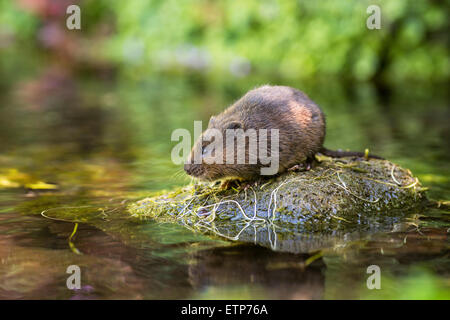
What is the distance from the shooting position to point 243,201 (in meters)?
6.37

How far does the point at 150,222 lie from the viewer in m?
6.42

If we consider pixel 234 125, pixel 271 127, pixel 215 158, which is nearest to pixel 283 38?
pixel 271 127

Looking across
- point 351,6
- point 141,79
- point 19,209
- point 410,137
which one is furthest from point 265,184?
point 141,79

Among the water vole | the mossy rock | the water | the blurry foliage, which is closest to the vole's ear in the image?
the water vole

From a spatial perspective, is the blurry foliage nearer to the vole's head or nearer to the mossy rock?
the mossy rock

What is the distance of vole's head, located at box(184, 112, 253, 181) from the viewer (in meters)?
6.23

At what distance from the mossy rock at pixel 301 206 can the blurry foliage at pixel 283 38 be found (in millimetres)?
11314

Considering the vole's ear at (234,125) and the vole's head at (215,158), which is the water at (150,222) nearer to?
the vole's head at (215,158)

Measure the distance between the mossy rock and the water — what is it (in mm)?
227

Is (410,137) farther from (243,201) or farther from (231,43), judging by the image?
(231,43)

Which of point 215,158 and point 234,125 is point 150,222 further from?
point 234,125

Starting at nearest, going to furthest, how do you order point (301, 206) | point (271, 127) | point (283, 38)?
point (301, 206) < point (271, 127) < point (283, 38)

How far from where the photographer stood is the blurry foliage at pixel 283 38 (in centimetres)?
1794

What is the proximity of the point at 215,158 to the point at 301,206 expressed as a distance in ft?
3.21
